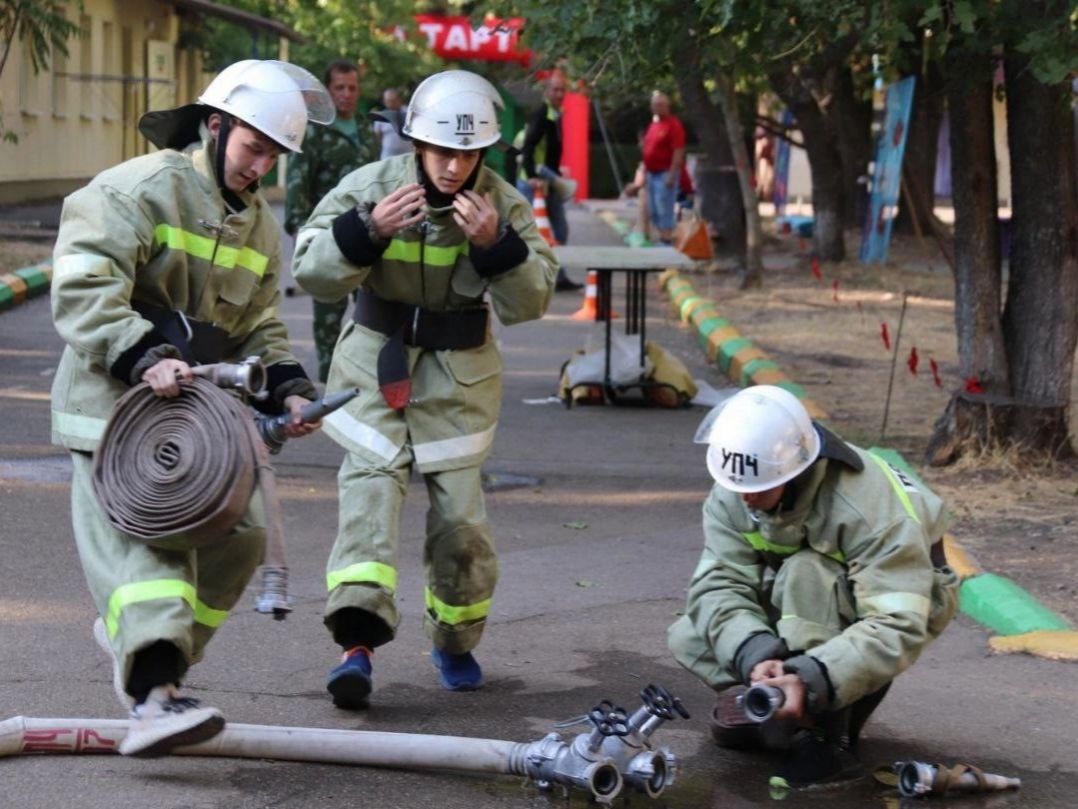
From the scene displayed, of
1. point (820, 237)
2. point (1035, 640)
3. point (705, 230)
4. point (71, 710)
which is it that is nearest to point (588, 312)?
point (705, 230)

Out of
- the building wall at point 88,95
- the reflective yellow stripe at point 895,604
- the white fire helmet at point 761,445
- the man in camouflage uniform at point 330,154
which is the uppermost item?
the building wall at point 88,95

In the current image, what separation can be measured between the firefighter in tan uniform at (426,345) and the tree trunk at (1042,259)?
4.17 metres

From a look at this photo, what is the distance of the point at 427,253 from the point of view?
A: 537cm

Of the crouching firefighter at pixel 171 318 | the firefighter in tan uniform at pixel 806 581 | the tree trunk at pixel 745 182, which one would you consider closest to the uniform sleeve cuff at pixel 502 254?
the crouching firefighter at pixel 171 318

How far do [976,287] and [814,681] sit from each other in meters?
5.15

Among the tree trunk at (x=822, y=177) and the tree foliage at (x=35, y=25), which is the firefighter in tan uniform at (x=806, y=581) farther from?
the tree trunk at (x=822, y=177)

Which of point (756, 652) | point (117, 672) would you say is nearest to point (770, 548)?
point (756, 652)

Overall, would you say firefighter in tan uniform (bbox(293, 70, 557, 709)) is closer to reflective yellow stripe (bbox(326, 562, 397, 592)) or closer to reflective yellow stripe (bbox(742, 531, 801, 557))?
reflective yellow stripe (bbox(326, 562, 397, 592))

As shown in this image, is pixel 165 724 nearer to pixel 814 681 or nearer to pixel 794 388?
pixel 814 681

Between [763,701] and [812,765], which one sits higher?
[763,701]

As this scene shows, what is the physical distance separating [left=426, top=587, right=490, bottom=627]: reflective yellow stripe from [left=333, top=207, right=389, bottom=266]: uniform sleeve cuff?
1033mm

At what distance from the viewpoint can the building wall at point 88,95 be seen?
26.4 metres

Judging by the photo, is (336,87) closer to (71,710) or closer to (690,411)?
(690,411)

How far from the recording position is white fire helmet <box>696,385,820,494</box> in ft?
15.1
